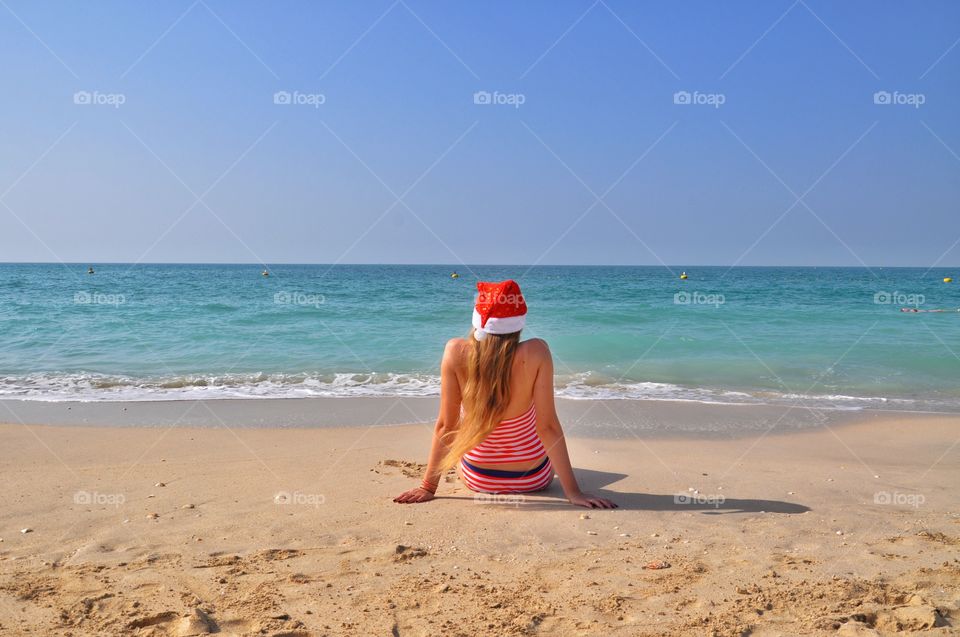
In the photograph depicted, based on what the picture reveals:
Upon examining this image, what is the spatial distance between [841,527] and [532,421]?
1762 mm

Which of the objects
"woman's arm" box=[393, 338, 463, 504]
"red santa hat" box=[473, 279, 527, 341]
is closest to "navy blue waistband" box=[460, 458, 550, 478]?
"woman's arm" box=[393, 338, 463, 504]

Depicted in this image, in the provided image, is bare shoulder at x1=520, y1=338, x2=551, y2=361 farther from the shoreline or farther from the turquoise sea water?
the turquoise sea water

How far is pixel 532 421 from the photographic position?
4102 millimetres

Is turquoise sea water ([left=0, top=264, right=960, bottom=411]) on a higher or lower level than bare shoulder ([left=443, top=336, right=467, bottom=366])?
higher

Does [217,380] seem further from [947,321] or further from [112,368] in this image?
[947,321]

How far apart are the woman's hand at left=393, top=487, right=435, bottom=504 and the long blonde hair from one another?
1.01 ft

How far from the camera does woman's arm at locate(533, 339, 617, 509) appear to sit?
12.9 ft

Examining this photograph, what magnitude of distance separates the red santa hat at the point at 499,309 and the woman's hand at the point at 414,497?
1025 mm

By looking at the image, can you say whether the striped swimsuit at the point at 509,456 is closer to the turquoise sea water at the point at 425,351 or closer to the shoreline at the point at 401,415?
the shoreline at the point at 401,415

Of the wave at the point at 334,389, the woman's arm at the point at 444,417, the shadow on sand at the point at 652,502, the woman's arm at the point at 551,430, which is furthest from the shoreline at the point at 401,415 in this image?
the woman's arm at the point at 444,417

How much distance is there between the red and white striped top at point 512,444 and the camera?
4059mm

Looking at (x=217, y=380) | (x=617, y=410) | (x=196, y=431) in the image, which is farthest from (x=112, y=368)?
(x=617, y=410)

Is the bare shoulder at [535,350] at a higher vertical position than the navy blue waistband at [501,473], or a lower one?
higher

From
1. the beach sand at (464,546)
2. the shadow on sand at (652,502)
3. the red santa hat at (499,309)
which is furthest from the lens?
the shadow on sand at (652,502)
